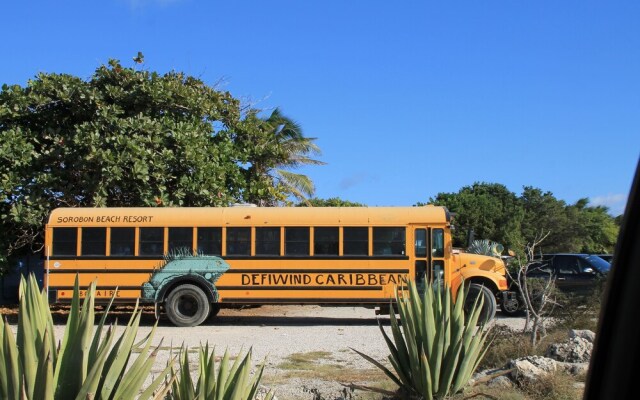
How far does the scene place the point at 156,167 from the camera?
15.4 m

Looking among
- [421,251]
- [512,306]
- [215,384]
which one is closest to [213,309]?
[421,251]

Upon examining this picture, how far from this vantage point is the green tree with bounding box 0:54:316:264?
49.2 feet

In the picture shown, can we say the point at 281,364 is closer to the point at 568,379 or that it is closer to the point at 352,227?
the point at 568,379

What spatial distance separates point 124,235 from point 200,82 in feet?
19.1

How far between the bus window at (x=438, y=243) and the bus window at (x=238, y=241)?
3.72 meters

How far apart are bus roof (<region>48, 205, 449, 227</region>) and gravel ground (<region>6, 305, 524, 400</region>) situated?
2.13 metres

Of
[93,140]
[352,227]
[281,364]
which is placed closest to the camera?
[281,364]

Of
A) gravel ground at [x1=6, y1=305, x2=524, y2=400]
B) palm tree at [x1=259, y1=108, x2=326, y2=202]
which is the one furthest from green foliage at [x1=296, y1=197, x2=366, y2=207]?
gravel ground at [x1=6, y1=305, x2=524, y2=400]

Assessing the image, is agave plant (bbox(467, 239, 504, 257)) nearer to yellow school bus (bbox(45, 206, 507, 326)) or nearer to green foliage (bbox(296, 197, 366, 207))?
yellow school bus (bbox(45, 206, 507, 326))

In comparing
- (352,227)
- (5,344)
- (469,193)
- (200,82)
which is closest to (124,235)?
(352,227)

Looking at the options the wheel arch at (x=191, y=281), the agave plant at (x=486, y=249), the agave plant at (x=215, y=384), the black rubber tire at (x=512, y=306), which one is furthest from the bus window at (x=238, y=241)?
the agave plant at (x=215, y=384)

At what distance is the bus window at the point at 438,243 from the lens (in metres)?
13.5

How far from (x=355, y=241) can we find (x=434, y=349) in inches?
312

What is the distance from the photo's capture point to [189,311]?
13945mm
